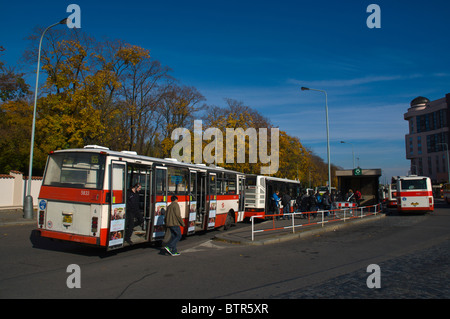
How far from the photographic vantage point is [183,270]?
27.1ft

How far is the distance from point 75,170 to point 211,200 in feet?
22.0

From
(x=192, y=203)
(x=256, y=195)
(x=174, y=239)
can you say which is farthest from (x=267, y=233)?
(x=256, y=195)

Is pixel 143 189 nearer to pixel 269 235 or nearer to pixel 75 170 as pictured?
pixel 75 170

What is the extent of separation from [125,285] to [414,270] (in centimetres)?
661

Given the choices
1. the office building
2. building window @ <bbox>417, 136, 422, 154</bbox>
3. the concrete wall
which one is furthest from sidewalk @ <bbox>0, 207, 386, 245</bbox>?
building window @ <bbox>417, 136, 422, 154</bbox>

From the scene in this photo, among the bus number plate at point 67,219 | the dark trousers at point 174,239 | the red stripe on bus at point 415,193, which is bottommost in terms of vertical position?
the dark trousers at point 174,239

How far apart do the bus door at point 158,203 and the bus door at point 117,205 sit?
141 cm

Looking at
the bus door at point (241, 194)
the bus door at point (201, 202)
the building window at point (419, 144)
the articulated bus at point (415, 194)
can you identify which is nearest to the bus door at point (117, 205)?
the bus door at point (201, 202)

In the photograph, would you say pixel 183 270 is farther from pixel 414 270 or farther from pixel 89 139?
pixel 89 139

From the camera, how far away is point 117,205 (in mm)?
9539

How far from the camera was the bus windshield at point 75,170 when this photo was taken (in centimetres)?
944

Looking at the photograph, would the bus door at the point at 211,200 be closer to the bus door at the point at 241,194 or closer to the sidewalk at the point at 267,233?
the sidewalk at the point at 267,233

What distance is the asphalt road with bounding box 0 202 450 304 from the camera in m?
6.42
